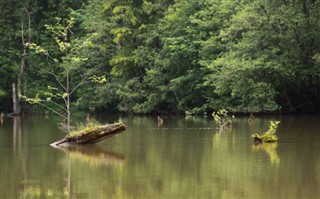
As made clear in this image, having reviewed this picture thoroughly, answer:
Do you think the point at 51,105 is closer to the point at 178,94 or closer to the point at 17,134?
the point at 178,94

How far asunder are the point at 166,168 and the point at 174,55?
1252 inches

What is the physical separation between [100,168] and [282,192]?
5.73 m

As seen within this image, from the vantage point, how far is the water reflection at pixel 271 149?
722 inches

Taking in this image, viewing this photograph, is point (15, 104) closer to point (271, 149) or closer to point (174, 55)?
point (174, 55)

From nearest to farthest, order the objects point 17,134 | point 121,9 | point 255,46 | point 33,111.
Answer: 1. point 17,134
2. point 255,46
3. point 121,9
4. point 33,111

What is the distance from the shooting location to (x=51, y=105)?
58.6 metres

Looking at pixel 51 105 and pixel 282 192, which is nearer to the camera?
pixel 282 192

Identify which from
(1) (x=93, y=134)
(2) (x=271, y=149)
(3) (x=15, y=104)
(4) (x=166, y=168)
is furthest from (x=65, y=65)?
(4) (x=166, y=168)

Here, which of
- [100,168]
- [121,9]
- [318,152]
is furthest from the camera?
[121,9]

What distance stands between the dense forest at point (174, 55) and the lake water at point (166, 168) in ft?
33.8

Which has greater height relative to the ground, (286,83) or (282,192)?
(286,83)

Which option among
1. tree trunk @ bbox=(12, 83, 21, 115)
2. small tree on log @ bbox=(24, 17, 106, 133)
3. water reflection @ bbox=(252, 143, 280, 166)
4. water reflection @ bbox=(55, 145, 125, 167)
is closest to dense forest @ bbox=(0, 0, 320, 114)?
tree trunk @ bbox=(12, 83, 21, 115)

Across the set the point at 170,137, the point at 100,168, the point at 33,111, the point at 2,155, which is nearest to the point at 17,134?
the point at 170,137

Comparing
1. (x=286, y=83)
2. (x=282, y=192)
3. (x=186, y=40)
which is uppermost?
(x=186, y=40)
